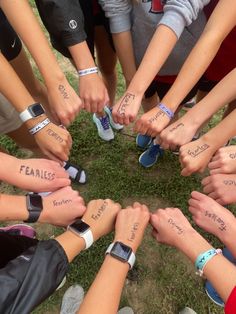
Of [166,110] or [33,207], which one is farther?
[166,110]

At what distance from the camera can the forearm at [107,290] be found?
146cm

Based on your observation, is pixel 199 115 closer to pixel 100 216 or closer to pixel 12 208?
pixel 100 216

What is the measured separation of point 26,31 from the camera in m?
1.84

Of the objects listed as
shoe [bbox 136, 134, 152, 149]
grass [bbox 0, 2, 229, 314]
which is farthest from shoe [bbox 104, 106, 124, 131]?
shoe [bbox 136, 134, 152, 149]

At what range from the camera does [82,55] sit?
6.48 ft

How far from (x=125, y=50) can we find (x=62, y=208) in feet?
3.27

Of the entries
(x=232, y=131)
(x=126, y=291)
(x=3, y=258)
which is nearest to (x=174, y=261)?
(x=126, y=291)

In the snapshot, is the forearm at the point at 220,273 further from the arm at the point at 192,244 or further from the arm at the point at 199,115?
the arm at the point at 199,115

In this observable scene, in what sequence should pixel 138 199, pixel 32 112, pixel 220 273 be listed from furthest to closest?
pixel 138 199
pixel 32 112
pixel 220 273

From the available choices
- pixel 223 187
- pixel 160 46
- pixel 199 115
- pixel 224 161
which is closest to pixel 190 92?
pixel 199 115

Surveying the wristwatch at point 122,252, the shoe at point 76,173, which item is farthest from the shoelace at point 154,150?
the wristwatch at point 122,252

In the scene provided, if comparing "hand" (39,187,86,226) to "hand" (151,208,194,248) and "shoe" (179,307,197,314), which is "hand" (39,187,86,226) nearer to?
"hand" (151,208,194,248)

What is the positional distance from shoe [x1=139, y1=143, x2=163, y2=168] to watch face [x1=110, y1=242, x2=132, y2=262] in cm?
117

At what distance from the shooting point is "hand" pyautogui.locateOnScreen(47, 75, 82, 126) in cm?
189
